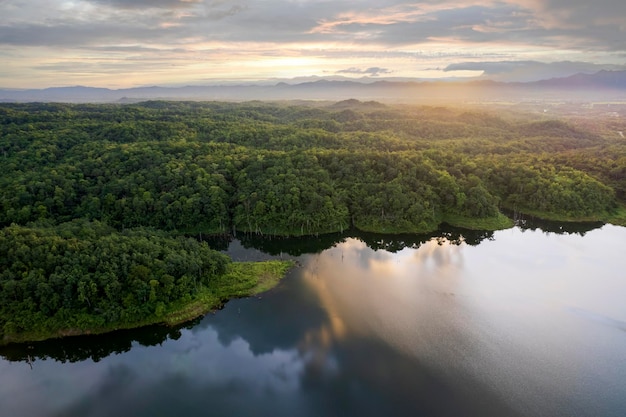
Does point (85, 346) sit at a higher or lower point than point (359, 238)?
lower

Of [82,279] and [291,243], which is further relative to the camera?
[291,243]

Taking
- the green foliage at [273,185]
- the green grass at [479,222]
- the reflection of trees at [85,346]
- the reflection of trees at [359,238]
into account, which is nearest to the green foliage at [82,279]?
the reflection of trees at [85,346]

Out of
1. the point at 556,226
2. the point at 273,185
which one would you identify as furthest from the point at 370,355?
the point at 556,226

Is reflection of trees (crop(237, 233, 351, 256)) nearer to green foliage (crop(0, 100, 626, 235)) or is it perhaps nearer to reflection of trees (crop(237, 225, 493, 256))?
reflection of trees (crop(237, 225, 493, 256))

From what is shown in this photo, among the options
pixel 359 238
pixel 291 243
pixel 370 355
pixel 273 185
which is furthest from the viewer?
pixel 273 185

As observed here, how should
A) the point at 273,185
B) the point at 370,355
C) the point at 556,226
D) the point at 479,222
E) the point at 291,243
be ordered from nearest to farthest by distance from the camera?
the point at 370,355 → the point at 291,243 → the point at 479,222 → the point at 556,226 → the point at 273,185

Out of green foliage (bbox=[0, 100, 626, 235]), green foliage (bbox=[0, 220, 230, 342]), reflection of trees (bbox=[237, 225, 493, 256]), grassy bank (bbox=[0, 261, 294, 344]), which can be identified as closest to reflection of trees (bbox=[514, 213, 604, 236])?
green foliage (bbox=[0, 100, 626, 235])

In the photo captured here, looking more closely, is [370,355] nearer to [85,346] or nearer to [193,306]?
[193,306]

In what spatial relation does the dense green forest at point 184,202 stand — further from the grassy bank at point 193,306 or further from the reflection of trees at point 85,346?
the reflection of trees at point 85,346
